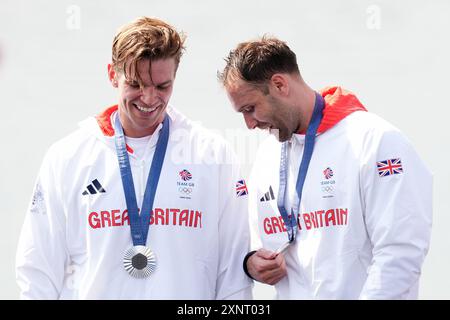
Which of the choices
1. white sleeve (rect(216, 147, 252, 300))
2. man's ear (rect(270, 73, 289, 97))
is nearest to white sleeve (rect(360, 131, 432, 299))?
man's ear (rect(270, 73, 289, 97))

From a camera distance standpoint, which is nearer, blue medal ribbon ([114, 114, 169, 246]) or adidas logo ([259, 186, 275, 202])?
blue medal ribbon ([114, 114, 169, 246])

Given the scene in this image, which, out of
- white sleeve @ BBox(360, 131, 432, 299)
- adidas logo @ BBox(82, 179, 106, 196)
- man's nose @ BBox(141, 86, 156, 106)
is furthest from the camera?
adidas logo @ BBox(82, 179, 106, 196)

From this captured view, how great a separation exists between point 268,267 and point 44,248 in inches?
47.3

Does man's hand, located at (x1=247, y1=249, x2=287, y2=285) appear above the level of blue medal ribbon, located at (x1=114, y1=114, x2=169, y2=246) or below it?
below

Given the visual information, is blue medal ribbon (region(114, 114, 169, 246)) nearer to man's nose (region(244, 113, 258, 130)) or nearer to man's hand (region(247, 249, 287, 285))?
man's nose (region(244, 113, 258, 130))

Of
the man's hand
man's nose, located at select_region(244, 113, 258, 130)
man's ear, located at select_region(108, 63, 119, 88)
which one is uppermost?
man's ear, located at select_region(108, 63, 119, 88)

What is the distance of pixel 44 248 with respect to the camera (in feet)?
17.3

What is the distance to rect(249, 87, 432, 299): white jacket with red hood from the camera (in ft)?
15.9

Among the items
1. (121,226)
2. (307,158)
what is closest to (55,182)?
(121,226)

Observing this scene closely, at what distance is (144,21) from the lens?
5.23 meters

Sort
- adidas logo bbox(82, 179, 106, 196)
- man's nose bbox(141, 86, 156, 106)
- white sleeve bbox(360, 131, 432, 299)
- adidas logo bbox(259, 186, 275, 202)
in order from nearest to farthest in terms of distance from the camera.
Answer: white sleeve bbox(360, 131, 432, 299)
man's nose bbox(141, 86, 156, 106)
adidas logo bbox(82, 179, 106, 196)
adidas logo bbox(259, 186, 275, 202)

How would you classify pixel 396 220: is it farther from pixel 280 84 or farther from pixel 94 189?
pixel 94 189
